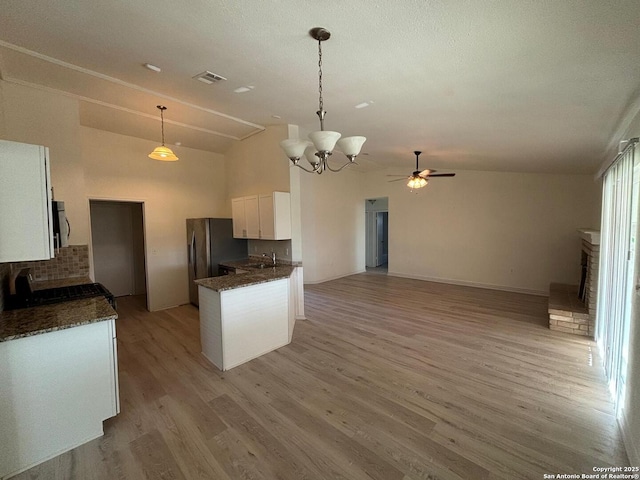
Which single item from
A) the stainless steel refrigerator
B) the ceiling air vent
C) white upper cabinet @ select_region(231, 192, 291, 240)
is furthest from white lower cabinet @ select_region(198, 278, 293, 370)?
the ceiling air vent

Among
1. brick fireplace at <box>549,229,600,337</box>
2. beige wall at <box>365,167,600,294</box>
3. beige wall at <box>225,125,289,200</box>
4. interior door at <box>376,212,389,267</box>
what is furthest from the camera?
interior door at <box>376,212,389,267</box>

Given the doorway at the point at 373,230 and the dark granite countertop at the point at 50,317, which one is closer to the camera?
the dark granite countertop at the point at 50,317

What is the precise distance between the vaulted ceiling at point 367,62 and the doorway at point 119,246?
10.4ft

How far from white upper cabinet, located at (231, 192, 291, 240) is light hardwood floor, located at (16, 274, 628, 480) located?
1.67 metres

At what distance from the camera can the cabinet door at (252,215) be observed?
484 cm

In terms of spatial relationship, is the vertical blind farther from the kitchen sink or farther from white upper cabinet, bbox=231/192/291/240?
the kitchen sink

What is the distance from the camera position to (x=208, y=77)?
9.68 ft

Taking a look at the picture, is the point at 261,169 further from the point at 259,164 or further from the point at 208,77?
the point at 208,77

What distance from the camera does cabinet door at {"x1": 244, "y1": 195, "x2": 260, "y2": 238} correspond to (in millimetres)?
4844

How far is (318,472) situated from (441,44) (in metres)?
3.07

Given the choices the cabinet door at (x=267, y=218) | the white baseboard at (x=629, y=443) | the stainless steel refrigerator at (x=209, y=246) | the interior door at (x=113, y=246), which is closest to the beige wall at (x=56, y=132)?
the stainless steel refrigerator at (x=209, y=246)

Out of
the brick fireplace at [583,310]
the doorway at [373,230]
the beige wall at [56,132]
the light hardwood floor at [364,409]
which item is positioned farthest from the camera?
the doorway at [373,230]

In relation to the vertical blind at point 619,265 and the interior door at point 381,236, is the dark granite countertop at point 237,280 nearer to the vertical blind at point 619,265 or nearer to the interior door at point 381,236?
the vertical blind at point 619,265

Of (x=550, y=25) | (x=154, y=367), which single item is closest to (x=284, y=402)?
(x=154, y=367)
